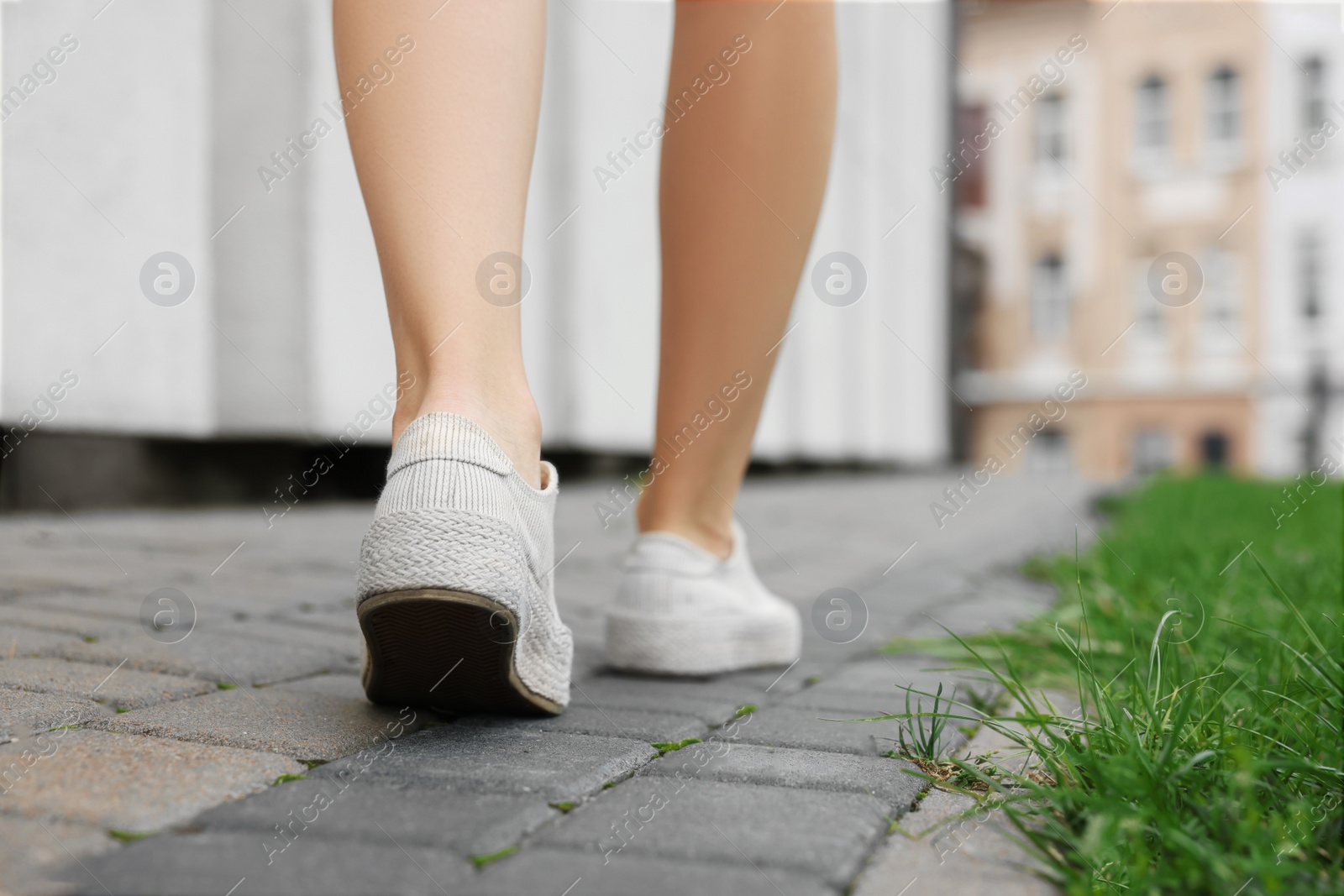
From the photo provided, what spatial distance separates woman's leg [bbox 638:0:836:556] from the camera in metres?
1.52

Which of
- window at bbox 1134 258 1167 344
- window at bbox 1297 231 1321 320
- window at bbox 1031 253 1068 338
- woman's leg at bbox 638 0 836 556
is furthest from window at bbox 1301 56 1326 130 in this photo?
woman's leg at bbox 638 0 836 556

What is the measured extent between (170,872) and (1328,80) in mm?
23504

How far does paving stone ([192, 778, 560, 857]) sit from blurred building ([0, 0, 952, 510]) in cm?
67

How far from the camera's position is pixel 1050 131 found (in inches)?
850

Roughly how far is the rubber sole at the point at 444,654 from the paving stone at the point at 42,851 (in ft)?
0.97

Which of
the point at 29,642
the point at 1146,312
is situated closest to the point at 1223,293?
the point at 1146,312

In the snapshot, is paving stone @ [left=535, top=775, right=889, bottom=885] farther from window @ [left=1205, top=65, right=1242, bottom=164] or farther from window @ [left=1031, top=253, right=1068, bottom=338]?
window @ [left=1205, top=65, right=1242, bottom=164]

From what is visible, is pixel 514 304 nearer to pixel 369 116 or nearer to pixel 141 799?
pixel 369 116

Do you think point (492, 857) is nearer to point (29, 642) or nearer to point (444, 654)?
point (444, 654)

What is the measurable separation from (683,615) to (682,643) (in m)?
0.04

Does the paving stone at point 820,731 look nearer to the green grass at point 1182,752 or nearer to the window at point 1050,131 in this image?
the green grass at point 1182,752

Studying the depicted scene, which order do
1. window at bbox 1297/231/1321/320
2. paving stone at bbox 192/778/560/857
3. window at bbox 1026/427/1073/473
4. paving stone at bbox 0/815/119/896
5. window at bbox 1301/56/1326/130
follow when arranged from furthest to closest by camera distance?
window at bbox 1026/427/1073/473 < window at bbox 1301/56/1326/130 < window at bbox 1297/231/1321/320 < paving stone at bbox 192/778/560/857 < paving stone at bbox 0/815/119/896

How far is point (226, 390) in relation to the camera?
4.14 m

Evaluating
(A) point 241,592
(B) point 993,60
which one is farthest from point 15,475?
(B) point 993,60
